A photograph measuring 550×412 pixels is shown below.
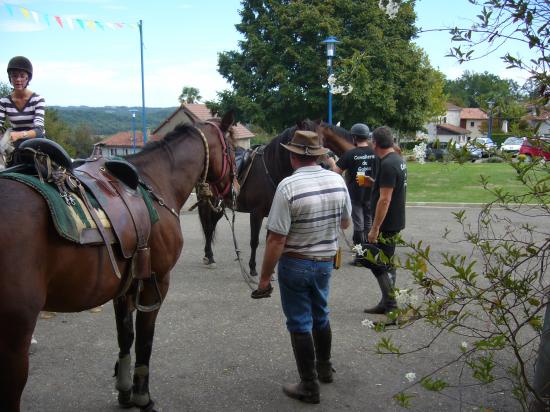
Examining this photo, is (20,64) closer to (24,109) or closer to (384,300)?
(24,109)

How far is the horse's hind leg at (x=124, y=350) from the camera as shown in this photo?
11.3 feet

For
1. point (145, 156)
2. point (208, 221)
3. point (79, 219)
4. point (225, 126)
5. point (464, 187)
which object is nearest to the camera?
point (79, 219)

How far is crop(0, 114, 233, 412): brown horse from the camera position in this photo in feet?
7.09

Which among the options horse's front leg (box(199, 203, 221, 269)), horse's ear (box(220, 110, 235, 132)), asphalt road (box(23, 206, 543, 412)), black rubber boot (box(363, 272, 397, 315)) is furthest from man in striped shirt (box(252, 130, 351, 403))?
horse's front leg (box(199, 203, 221, 269))

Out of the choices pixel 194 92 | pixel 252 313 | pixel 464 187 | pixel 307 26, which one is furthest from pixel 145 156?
pixel 194 92

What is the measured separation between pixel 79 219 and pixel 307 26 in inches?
779

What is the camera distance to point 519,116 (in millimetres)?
2350

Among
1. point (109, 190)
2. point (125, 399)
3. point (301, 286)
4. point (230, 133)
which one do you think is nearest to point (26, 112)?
point (230, 133)

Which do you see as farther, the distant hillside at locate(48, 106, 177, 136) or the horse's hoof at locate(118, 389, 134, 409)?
the distant hillside at locate(48, 106, 177, 136)

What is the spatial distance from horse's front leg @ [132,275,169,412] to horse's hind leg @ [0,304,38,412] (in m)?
1.07

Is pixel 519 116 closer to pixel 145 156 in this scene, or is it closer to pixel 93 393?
pixel 145 156

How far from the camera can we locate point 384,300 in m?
5.17

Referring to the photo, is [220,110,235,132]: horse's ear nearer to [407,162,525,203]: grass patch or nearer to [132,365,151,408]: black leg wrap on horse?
[132,365,151,408]: black leg wrap on horse

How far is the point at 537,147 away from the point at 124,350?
3019 mm
